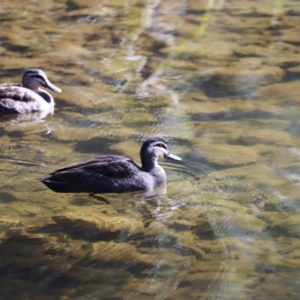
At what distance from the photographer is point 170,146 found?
30.6ft

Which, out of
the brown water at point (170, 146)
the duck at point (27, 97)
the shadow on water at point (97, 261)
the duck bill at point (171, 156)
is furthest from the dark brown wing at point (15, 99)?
the shadow on water at point (97, 261)

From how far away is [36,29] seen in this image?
48.3ft

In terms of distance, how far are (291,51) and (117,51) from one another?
2.60 m

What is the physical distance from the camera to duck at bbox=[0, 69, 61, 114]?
1084 centimetres

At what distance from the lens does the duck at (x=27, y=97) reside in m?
10.8

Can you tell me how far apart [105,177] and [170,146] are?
4.25 ft

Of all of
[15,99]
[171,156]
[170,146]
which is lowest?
[15,99]

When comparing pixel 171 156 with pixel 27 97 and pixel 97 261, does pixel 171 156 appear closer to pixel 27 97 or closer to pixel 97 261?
pixel 97 261

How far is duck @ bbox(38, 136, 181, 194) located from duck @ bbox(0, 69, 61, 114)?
264cm

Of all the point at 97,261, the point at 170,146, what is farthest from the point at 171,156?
the point at 97,261

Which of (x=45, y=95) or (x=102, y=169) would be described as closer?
(x=102, y=169)

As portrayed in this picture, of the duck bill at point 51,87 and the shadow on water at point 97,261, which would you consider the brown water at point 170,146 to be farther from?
the duck bill at point 51,87

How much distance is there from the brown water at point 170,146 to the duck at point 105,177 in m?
0.12

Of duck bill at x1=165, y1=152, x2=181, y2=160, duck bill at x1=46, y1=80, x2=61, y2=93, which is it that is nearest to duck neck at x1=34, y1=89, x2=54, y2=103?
duck bill at x1=46, y1=80, x2=61, y2=93
